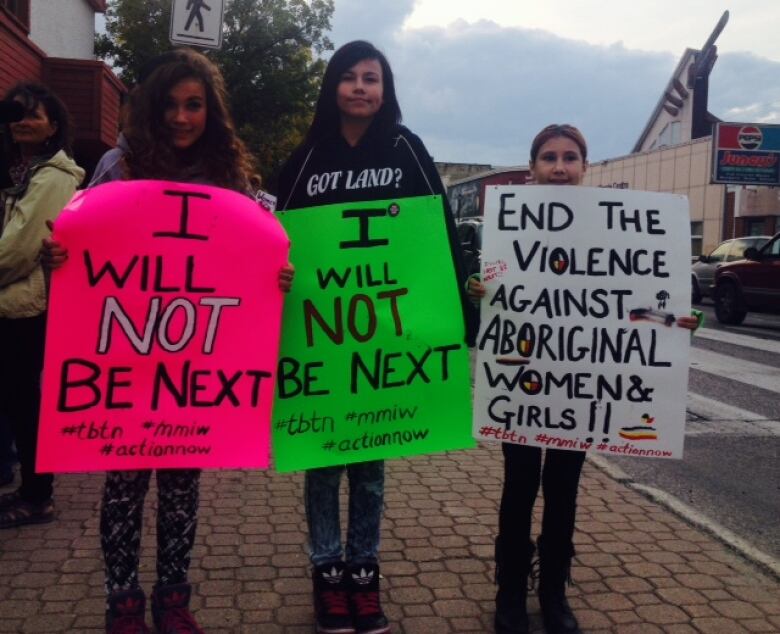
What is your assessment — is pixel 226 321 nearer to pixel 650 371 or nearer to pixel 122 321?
pixel 122 321

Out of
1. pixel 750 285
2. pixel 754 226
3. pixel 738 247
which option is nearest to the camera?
pixel 750 285

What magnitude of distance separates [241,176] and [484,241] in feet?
3.05

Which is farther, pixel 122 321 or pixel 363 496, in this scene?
pixel 363 496

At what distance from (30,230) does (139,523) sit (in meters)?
1.61

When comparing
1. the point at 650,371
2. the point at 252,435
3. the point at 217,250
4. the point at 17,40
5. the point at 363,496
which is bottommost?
the point at 363,496

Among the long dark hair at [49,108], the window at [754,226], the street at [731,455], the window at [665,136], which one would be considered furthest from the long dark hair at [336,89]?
the window at [665,136]

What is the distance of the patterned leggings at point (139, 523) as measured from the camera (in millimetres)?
2830

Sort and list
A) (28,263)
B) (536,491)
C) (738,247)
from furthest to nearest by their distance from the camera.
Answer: (738,247)
(28,263)
(536,491)

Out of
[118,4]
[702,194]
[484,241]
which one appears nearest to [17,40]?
[484,241]

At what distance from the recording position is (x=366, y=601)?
3.12 m

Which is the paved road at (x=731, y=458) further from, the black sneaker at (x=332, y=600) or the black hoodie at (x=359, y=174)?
the black hoodie at (x=359, y=174)

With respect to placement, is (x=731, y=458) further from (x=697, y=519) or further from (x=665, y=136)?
(x=665, y=136)

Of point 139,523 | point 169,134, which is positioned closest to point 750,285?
point 169,134

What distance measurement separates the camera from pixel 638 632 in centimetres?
320
